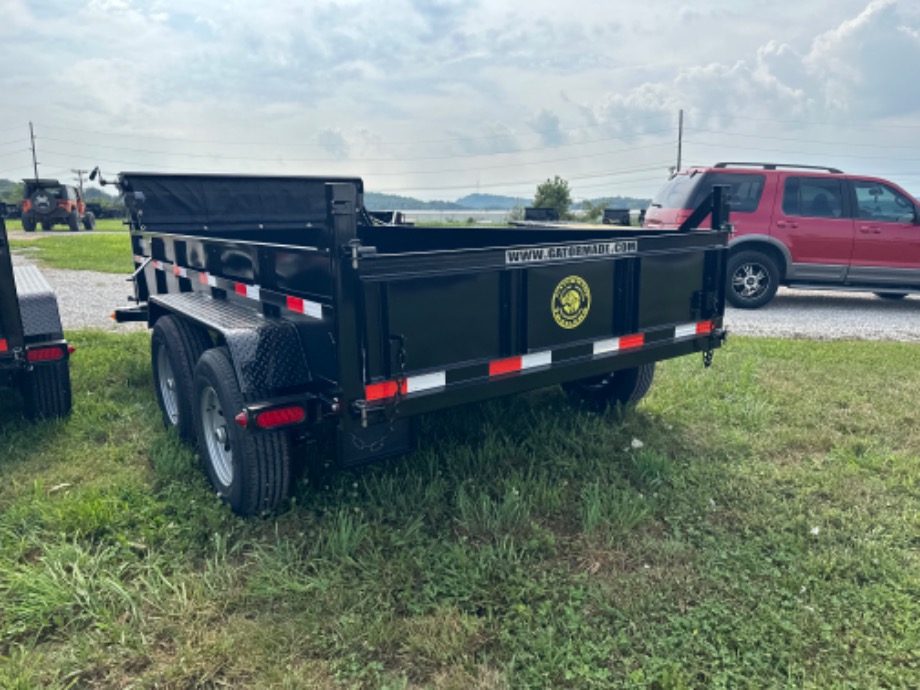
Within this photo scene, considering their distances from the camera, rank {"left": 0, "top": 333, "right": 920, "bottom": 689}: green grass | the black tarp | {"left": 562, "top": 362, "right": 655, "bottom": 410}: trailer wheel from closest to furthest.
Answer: {"left": 0, "top": 333, "right": 920, "bottom": 689}: green grass < {"left": 562, "top": 362, "right": 655, "bottom": 410}: trailer wheel < the black tarp

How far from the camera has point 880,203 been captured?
970 cm

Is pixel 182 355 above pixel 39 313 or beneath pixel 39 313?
beneath

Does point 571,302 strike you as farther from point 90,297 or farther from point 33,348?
point 90,297

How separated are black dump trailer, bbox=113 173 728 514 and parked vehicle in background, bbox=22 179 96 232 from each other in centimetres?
2859

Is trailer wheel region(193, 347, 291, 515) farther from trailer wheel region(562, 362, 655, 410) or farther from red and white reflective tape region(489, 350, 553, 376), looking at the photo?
trailer wheel region(562, 362, 655, 410)

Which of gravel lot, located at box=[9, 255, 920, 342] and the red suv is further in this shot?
the red suv

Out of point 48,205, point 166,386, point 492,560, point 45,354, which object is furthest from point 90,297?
point 48,205

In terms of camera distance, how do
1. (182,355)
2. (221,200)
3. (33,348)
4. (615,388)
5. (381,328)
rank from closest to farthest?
(381,328)
(182,355)
(33,348)
(615,388)
(221,200)

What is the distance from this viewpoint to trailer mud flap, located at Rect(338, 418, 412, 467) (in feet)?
10.1

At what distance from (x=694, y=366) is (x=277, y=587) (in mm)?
4526

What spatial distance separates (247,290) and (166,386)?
1466 mm

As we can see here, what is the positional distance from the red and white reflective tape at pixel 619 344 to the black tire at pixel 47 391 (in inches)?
137

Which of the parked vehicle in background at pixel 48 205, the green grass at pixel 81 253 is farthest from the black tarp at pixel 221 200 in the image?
the parked vehicle in background at pixel 48 205

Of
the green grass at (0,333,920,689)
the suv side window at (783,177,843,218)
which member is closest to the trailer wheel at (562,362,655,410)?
the green grass at (0,333,920,689)
